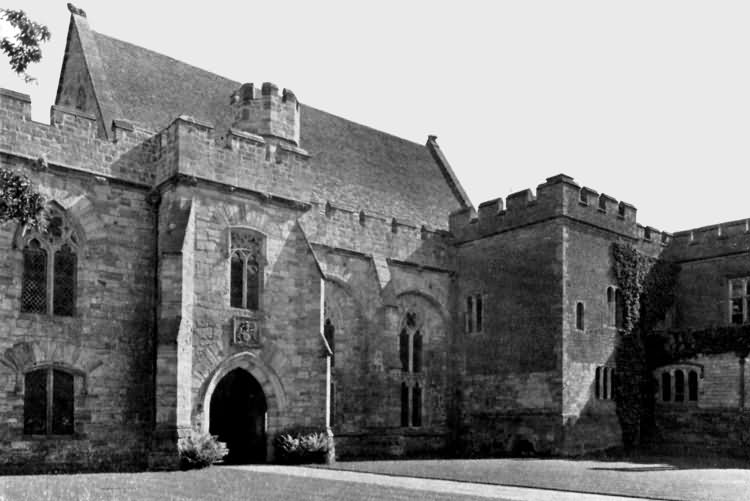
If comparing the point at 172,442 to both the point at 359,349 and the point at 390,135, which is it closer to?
the point at 359,349

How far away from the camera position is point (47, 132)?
62.9ft

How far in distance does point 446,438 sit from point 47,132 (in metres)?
16.7

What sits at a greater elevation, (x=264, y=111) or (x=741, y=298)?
(x=264, y=111)

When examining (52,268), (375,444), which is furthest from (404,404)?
(52,268)

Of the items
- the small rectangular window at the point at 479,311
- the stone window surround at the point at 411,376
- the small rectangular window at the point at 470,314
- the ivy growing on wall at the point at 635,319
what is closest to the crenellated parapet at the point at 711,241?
the ivy growing on wall at the point at 635,319

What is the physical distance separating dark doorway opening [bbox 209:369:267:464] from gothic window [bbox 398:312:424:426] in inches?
272

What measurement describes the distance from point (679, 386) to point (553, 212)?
7.70m

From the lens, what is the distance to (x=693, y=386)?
2745cm

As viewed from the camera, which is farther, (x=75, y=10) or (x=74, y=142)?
(x=75, y=10)

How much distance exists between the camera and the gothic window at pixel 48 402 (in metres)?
18.3

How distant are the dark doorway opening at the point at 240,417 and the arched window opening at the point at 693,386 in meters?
15.0

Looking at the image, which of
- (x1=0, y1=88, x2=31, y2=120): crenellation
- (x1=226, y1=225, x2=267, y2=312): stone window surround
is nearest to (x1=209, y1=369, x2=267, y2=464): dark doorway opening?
(x1=226, y1=225, x2=267, y2=312): stone window surround

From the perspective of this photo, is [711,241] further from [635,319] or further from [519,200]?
[519,200]

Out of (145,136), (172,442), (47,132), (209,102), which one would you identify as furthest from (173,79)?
(172,442)
